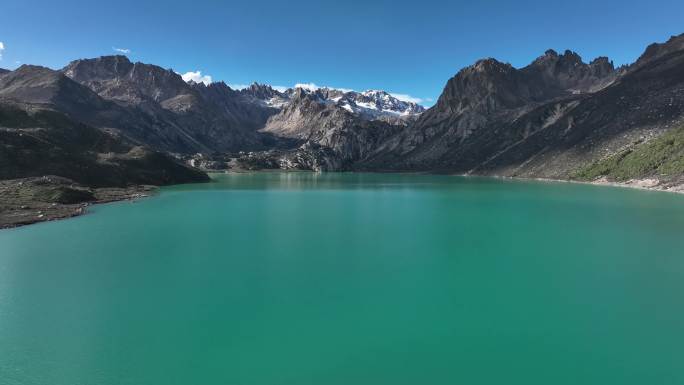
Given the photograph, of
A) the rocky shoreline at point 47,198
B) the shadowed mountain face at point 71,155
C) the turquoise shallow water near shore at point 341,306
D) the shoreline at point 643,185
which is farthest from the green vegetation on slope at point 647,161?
the shadowed mountain face at point 71,155

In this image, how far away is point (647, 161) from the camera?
123312 millimetres

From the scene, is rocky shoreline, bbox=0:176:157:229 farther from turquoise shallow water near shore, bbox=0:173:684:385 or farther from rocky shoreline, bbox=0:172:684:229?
turquoise shallow water near shore, bbox=0:173:684:385

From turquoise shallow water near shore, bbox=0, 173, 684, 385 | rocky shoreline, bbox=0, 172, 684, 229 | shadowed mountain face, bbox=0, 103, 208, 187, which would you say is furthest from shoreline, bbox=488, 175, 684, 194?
shadowed mountain face, bbox=0, 103, 208, 187

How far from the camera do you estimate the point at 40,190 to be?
7575 cm

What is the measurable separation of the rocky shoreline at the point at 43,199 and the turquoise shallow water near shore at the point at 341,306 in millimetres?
9636

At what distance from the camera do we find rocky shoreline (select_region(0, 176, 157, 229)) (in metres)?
59.4

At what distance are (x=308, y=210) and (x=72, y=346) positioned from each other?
5572 centimetres

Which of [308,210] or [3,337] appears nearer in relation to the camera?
[3,337]

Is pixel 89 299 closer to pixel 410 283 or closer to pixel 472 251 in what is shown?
pixel 410 283

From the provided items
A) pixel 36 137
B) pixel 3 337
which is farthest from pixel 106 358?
pixel 36 137

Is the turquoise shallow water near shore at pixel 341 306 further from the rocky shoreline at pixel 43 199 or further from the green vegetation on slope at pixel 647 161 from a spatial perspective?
the green vegetation on slope at pixel 647 161

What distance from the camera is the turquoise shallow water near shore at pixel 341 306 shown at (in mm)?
18594

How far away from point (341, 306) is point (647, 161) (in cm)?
13123

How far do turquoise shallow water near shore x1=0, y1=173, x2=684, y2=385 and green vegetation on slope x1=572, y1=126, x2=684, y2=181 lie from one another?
3074 inches
